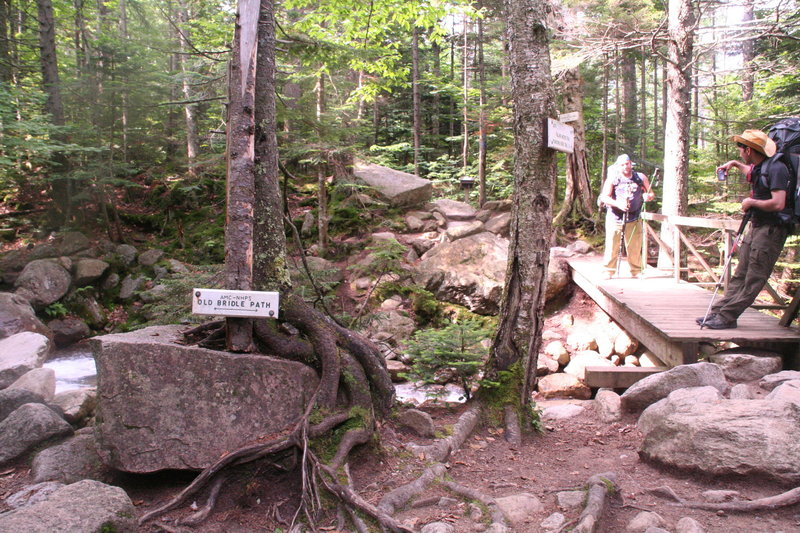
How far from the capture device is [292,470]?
3.51 meters

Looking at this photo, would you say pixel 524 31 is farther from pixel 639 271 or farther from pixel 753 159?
pixel 639 271

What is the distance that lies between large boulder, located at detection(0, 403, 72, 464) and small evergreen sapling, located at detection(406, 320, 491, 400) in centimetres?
334

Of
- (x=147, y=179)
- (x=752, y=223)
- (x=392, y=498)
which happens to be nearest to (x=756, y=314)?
(x=752, y=223)

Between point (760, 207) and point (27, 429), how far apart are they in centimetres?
778

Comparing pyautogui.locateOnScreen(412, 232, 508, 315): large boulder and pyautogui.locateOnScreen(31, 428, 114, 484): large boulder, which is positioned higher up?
pyautogui.locateOnScreen(412, 232, 508, 315): large boulder

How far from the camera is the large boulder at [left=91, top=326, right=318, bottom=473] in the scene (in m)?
3.42

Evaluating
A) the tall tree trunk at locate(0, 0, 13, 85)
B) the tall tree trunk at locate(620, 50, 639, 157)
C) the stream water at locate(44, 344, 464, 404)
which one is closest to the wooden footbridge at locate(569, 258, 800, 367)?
the stream water at locate(44, 344, 464, 404)

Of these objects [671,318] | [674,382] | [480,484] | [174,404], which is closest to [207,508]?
[174,404]

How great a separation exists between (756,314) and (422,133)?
59.3ft

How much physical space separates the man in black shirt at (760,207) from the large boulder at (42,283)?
13113 millimetres

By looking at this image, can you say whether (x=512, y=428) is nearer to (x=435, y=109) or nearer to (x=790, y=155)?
(x=790, y=155)

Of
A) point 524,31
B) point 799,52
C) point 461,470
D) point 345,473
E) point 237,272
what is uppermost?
point 799,52

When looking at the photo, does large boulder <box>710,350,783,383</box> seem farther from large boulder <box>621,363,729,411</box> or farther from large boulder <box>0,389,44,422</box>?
large boulder <box>0,389,44,422</box>

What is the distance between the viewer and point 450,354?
519cm
